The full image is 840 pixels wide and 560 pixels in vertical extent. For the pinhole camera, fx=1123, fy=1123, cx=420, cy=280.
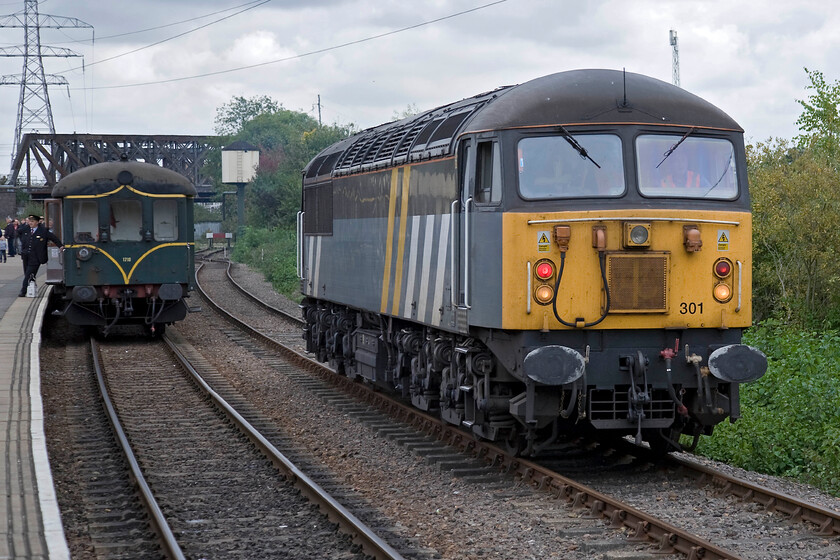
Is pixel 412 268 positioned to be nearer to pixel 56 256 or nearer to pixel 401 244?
pixel 401 244

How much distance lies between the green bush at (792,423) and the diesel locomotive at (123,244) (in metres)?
11.4

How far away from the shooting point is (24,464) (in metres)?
9.82

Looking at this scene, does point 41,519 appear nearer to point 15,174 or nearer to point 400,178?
point 400,178

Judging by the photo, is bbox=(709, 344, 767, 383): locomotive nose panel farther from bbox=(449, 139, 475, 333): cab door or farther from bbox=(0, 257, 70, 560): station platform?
bbox=(0, 257, 70, 560): station platform

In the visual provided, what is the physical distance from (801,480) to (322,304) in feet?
28.8

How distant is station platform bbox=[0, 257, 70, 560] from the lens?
24.1 feet

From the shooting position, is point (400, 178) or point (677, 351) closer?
point (677, 351)

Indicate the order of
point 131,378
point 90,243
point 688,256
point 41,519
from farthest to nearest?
point 90,243, point 131,378, point 688,256, point 41,519

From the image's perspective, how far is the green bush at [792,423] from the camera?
38.8ft

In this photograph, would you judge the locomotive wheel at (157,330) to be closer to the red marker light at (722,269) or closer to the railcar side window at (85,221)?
the railcar side window at (85,221)

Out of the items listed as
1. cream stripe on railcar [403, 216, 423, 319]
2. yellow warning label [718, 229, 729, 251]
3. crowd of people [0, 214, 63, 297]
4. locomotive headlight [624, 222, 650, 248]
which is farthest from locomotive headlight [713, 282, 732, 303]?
crowd of people [0, 214, 63, 297]

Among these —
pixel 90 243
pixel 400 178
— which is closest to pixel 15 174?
pixel 90 243

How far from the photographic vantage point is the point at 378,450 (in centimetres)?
1202

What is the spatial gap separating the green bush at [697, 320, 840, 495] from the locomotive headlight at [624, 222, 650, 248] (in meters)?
3.14
